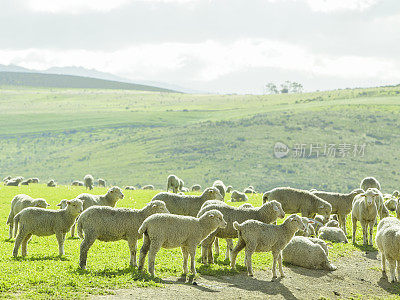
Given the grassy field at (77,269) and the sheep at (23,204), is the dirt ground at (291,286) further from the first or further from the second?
the sheep at (23,204)

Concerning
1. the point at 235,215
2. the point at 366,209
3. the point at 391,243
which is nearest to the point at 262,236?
the point at 235,215

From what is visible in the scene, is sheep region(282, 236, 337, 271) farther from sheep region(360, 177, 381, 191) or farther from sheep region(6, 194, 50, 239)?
sheep region(360, 177, 381, 191)

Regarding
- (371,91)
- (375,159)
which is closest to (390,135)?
(375,159)

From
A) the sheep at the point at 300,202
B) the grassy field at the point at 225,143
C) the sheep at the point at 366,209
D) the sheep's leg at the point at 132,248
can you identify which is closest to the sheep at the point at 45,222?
the sheep's leg at the point at 132,248

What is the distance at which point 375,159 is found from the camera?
123750mm

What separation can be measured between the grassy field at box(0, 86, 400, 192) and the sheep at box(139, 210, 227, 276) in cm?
9878

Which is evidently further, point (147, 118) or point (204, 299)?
point (147, 118)

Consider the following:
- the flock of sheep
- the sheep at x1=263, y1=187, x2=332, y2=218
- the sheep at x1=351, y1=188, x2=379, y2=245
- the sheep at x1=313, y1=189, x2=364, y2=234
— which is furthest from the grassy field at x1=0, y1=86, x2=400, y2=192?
the flock of sheep

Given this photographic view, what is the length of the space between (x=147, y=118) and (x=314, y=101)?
2593 inches

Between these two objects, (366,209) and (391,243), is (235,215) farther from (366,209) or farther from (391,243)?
(366,209)

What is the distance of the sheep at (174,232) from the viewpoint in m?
12.5

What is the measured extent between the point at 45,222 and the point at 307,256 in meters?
8.47

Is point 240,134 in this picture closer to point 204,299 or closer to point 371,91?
point 371,91

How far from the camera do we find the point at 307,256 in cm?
1550
